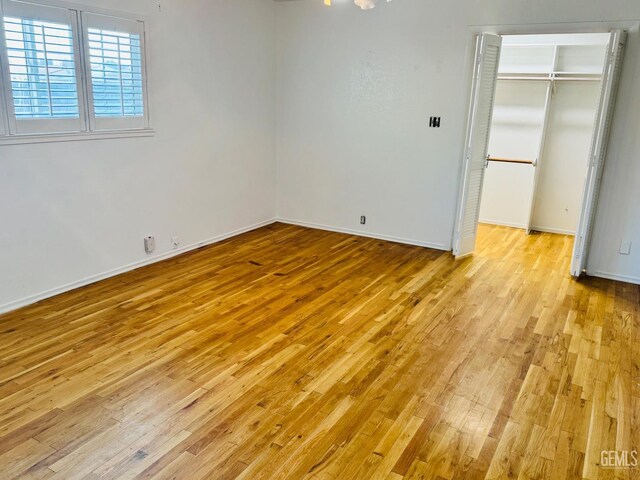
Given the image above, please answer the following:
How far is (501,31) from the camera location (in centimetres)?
473

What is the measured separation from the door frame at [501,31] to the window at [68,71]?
9.91ft

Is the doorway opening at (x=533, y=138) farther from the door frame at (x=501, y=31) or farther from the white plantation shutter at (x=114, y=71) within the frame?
the white plantation shutter at (x=114, y=71)

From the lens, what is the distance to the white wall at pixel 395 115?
179 inches

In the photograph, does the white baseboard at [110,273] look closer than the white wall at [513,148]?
Yes

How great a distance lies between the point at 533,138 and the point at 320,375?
15.2 ft

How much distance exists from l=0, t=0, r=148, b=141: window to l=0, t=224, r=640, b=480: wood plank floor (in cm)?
133

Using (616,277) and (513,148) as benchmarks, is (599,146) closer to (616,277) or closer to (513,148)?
(616,277)

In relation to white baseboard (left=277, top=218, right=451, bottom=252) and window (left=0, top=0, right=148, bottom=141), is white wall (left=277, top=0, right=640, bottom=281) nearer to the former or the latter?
white baseboard (left=277, top=218, right=451, bottom=252)

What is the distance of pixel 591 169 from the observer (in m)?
4.43

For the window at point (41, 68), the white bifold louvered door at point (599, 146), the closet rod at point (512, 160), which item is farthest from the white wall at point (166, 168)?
the white bifold louvered door at point (599, 146)

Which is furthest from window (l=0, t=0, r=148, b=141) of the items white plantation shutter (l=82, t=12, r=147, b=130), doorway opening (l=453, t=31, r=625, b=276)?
doorway opening (l=453, t=31, r=625, b=276)

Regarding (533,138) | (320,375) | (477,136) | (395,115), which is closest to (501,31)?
(477,136)

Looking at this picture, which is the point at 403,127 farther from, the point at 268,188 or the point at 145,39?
the point at 145,39

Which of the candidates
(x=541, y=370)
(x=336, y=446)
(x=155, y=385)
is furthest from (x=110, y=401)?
(x=541, y=370)
